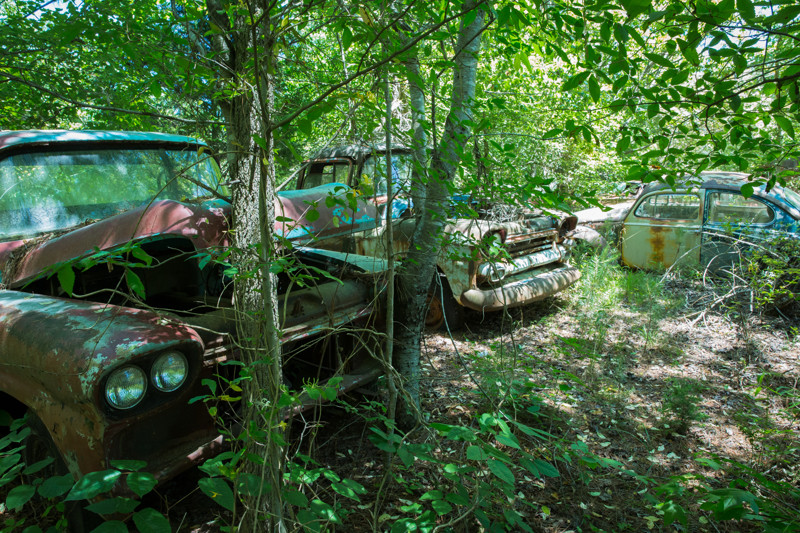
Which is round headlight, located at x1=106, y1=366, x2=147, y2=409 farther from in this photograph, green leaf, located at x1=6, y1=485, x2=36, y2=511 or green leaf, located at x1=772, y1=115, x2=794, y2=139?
green leaf, located at x1=772, y1=115, x2=794, y2=139

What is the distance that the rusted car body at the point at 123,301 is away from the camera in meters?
1.68

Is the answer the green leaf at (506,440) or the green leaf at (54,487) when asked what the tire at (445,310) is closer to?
the green leaf at (506,440)

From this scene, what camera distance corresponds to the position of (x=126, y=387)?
172 centimetres

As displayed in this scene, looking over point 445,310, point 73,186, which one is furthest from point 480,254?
point 73,186

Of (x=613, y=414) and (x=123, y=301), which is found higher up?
(x=123, y=301)

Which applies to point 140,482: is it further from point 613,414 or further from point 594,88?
point 613,414

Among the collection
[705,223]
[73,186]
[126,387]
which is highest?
[73,186]

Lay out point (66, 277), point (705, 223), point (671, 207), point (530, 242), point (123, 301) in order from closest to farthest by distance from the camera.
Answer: point (66, 277), point (123, 301), point (530, 242), point (705, 223), point (671, 207)

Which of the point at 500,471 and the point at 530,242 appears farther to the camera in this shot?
the point at 530,242

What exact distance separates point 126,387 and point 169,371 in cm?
16

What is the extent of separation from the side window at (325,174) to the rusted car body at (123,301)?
2.21 m

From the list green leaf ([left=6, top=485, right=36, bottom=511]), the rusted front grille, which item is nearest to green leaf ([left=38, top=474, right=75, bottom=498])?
green leaf ([left=6, top=485, right=36, bottom=511])

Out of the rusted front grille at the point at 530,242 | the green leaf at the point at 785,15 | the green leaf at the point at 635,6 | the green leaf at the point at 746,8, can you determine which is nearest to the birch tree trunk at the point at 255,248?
the green leaf at the point at 635,6

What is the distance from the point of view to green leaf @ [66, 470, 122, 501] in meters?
1.32
